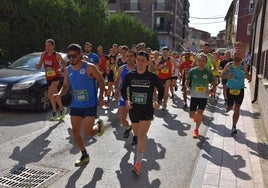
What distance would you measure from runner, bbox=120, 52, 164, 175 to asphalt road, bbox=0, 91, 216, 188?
1.43ft

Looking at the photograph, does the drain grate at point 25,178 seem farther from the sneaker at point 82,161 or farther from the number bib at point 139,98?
the number bib at point 139,98

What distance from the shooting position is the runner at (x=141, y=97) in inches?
209

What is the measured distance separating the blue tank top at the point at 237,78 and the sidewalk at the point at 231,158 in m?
1.04

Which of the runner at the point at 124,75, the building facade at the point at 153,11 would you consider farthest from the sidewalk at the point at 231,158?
the building facade at the point at 153,11

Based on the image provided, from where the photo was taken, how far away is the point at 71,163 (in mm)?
5695

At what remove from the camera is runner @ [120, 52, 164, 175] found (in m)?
5.31

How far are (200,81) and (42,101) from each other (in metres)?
4.25

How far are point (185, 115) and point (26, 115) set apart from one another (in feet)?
13.9

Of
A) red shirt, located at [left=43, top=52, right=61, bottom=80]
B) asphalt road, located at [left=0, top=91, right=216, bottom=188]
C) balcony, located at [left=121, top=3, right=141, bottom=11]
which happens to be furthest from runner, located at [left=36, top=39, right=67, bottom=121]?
balcony, located at [left=121, top=3, right=141, bottom=11]

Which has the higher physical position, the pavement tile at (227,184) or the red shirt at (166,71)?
the red shirt at (166,71)

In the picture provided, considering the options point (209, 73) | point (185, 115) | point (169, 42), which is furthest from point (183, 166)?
point (169, 42)

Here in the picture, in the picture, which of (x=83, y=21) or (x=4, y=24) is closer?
(x=4, y=24)

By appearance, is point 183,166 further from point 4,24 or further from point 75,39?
point 75,39

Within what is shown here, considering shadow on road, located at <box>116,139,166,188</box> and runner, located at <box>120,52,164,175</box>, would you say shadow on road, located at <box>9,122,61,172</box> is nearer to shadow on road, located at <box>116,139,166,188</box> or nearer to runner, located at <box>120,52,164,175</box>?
shadow on road, located at <box>116,139,166,188</box>
